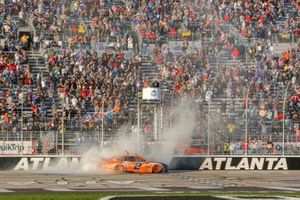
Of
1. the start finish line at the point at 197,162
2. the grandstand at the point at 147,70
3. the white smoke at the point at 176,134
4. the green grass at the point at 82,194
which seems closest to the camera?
the green grass at the point at 82,194

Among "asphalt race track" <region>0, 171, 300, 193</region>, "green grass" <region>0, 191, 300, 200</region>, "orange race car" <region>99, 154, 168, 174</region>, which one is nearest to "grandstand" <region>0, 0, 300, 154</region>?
"orange race car" <region>99, 154, 168, 174</region>

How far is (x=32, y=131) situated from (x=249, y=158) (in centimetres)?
1005

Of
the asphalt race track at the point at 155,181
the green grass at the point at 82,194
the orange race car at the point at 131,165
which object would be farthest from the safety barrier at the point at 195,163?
the green grass at the point at 82,194

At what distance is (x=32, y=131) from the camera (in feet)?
139

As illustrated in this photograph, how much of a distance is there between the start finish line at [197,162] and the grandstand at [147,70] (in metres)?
0.44

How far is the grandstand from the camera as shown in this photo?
43.7 meters

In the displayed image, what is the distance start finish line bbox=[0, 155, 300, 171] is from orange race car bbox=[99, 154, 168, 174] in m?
1.46

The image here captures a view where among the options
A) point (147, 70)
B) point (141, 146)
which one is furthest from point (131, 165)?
point (147, 70)

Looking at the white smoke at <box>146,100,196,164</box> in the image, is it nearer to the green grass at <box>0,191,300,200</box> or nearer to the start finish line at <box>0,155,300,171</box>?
the start finish line at <box>0,155,300,171</box>

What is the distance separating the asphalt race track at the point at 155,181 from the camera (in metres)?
32.4

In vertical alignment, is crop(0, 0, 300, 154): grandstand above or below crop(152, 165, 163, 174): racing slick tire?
above

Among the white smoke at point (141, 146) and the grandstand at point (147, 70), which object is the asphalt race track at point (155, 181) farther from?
the grandstand at point (147, 70)

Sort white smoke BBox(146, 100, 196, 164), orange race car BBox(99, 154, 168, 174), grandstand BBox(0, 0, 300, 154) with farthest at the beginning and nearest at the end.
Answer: grandstand BBox(0, 0, 300, 154) → white smoke BBox(146, 100, 196, 164) → orange race car BBox(99, 154, 168, 174)

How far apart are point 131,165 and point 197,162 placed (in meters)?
3.89
